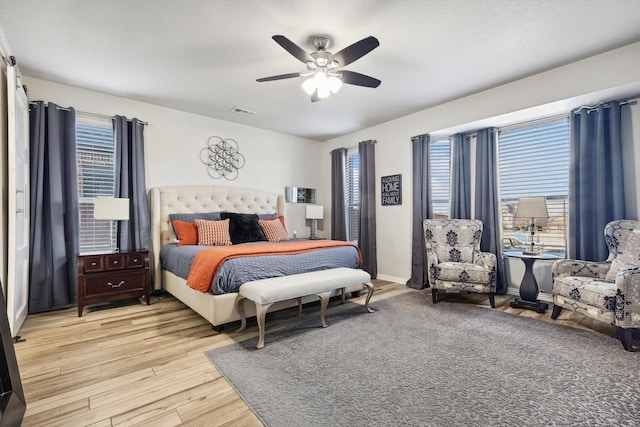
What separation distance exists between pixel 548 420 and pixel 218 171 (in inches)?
183

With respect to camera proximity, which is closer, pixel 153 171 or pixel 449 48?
pixel 449 48

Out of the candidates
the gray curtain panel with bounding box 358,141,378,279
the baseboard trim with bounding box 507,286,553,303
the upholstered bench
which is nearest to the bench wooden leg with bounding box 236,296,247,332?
the upholstered bench

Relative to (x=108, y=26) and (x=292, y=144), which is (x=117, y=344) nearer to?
(x=108, y=26)

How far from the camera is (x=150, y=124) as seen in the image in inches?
161

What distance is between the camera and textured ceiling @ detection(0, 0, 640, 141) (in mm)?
2168

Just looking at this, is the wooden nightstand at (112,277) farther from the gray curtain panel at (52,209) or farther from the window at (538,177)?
the window at (538,177)

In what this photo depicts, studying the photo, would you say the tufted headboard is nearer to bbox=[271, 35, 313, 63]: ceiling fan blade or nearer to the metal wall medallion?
the metal wall medallion

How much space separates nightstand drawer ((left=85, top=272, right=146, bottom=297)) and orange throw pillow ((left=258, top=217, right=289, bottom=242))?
1.66 metres

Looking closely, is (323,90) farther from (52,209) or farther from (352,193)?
(52,209)

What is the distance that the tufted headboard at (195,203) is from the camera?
4.02m

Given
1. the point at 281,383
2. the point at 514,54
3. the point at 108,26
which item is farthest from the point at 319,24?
the point at 281,383

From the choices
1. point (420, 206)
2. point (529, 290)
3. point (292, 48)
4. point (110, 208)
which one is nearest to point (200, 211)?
point (110, 208)

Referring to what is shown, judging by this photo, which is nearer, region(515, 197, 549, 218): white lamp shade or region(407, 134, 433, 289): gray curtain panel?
region(515, 197, 549, 218): white lamp shade

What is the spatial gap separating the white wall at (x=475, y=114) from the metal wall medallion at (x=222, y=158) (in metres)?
1.92
